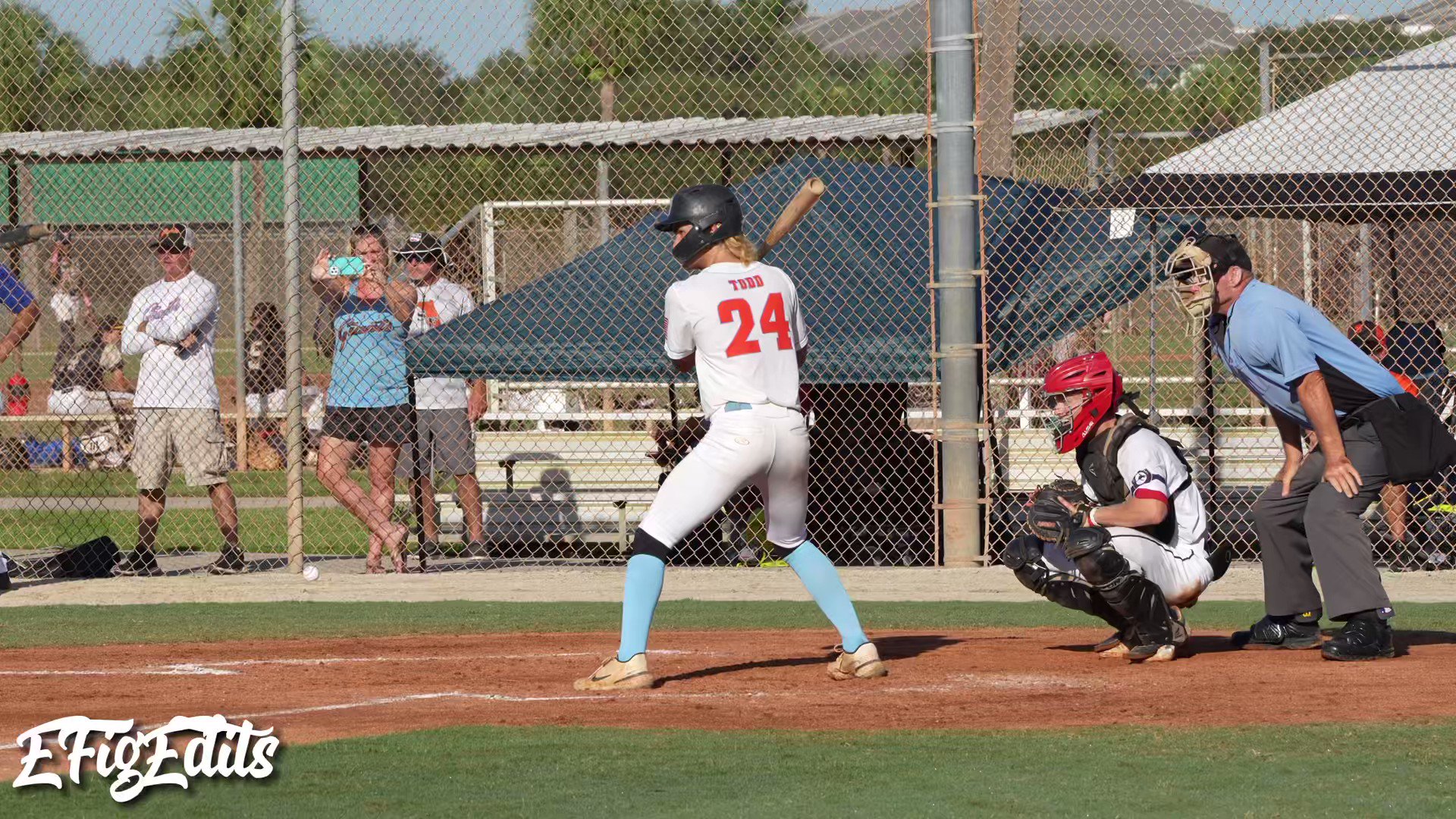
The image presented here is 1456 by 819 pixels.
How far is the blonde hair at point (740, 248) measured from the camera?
6.54m

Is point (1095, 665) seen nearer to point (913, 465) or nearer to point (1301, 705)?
point (1301, 705)

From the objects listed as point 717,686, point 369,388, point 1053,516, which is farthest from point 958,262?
point 717,686

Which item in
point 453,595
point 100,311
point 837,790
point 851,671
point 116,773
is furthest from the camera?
point 100,311

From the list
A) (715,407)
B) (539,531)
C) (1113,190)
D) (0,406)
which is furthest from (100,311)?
(715,407)

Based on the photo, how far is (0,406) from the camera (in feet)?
40.8

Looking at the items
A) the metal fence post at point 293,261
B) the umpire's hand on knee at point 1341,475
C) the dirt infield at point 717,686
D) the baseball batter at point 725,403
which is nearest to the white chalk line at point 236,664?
the dirt infield at point 717,686

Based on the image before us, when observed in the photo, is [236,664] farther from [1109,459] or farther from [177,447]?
[1109,459]

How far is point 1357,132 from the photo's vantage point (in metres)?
12.0

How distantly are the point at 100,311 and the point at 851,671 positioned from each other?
25.7 m

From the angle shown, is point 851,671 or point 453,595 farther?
point 453,595

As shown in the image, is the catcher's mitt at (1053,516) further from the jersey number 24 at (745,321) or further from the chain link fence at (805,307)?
the chain link fence at (805,307)

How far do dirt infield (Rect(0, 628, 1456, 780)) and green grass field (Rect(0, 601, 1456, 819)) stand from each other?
25 cm

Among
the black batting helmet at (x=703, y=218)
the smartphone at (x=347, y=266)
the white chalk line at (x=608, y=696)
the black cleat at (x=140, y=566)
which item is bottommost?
the white chalk line at (x=608, y=696)

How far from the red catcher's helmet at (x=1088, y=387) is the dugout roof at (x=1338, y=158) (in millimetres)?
4454
